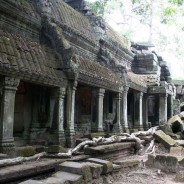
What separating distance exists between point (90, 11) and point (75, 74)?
6.01m

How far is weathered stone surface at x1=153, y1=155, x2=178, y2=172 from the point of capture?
687 centimetres

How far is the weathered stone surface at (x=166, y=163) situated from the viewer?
22.5ft

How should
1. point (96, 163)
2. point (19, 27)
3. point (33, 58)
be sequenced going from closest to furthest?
point (96, 163) < point (33, 58) < point (19, 27)

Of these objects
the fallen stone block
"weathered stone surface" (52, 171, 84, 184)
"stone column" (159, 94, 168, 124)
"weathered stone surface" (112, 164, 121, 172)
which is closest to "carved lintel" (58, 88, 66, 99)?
"weathered stone surface" (112, 164, 121, 172)

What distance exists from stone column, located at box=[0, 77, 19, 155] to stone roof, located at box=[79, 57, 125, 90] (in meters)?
3.10

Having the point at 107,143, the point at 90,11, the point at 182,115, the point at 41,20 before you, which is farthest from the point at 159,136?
the point at 90,11

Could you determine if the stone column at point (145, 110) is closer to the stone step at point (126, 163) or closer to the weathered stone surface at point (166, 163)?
the stone step at point (126, 163)

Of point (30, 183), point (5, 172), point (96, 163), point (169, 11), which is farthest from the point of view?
point (169, 11)

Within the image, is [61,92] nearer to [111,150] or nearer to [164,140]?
[111,150]

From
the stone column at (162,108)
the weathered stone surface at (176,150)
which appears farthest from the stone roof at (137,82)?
the weathered stone surface at (176,150)

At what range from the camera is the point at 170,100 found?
1714cm

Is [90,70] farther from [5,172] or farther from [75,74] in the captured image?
[5,172]

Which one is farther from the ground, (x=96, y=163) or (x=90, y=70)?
(x=90, y=70)

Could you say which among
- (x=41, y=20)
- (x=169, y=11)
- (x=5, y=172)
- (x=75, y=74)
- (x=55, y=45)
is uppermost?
(x=169, y=11)
